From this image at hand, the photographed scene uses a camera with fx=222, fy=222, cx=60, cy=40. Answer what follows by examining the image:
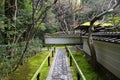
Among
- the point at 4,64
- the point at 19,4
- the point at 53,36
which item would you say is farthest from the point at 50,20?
the point at 4,64

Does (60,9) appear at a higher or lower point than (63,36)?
higher

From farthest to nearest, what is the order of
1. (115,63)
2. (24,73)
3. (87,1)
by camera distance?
(87,1) < (24,73) < (115,63)

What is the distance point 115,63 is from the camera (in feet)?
27.7

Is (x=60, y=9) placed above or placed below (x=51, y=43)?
above

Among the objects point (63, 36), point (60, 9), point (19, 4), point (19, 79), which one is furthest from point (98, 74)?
point (60, 9)

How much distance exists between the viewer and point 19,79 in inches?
399

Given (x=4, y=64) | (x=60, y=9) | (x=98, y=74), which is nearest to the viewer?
(x=4, y=64)

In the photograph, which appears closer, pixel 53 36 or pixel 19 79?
pixel 19 79

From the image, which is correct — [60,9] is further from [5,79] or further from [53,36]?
[5,79]

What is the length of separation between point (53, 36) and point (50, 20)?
269 cm

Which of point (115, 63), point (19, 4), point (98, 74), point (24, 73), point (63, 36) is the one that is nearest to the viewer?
point (115, 63)

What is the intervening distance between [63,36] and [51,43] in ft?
6.91

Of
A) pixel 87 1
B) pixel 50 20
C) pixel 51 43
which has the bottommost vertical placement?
pixel 51 43

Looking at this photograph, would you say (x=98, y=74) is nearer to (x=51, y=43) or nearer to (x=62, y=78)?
(x=62, y=78)
